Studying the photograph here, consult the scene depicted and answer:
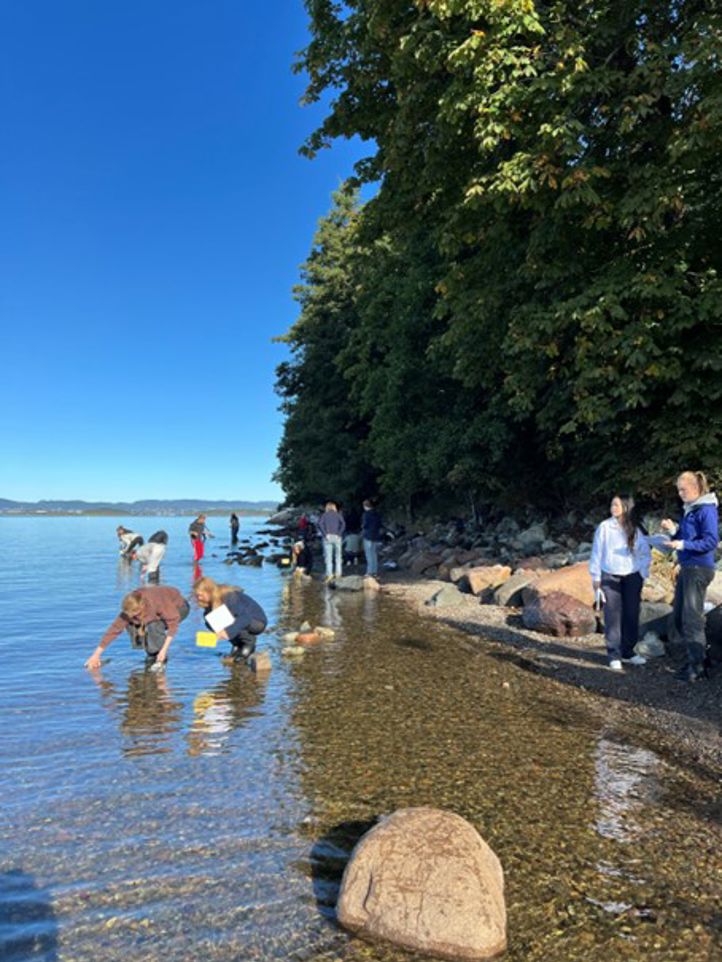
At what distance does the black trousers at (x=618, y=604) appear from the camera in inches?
342

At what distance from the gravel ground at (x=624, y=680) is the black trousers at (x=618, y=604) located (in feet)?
1.19

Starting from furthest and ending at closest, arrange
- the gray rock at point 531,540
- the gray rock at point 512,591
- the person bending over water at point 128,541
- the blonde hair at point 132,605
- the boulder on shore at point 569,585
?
the person bending over water at point 128,541 → the gray rock at point 531,540 → the gray rock at point 512,591 → the boulder on shore at point 569,585 → the blonde hair at point 132,605

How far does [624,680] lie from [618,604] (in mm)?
1051

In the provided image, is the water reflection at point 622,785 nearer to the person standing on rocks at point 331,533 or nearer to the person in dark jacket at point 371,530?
the person standing on rocks at point 331,533

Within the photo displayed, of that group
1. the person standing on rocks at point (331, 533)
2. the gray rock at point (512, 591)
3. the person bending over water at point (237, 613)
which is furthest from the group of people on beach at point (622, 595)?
the person standing on rocks at point (331, 533)

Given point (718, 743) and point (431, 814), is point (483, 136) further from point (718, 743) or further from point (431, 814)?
point (431, 814)

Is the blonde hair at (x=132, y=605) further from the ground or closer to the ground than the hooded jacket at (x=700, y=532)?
closer to the ground

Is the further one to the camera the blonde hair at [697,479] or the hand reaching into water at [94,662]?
the hand reaching into water at [94,662]

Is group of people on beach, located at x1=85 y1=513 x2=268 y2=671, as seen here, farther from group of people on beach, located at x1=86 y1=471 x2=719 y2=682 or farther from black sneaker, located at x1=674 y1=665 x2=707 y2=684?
black sneaker, located at x1=674 y1=665 x2=707 y2=684

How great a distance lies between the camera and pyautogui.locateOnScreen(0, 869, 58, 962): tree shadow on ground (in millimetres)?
3203

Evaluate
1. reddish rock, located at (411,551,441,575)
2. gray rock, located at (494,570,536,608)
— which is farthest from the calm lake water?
reddish rock, located at (411,551,441,575)

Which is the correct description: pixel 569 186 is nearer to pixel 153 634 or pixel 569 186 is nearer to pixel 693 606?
pixel 693 606

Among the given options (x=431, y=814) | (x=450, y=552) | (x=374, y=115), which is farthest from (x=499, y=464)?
(x=431, y=814)

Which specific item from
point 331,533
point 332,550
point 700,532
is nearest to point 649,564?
point 700,532
